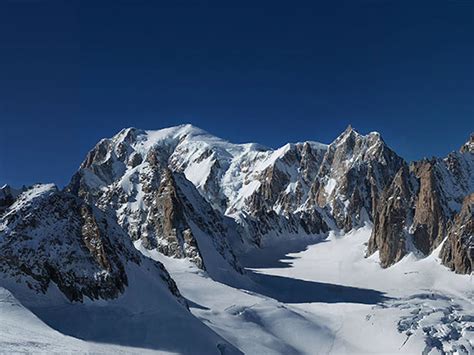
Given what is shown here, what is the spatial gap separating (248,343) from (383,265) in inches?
3078

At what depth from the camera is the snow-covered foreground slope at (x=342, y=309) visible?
57.8 m

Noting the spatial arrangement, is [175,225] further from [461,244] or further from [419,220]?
[419,220]

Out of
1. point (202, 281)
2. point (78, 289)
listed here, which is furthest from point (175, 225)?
point (78, 289)

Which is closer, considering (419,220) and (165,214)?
(165,214)

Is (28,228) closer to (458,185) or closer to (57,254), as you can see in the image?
(57,254)

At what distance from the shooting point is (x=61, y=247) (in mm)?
49750

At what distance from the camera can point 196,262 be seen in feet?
299

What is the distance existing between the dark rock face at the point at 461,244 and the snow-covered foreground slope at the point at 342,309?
2.48 m

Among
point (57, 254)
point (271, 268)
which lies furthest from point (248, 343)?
point (271, 268)

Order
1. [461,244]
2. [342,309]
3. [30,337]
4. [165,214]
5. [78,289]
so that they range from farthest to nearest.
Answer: [461,244] → [165,214] → [342,309] → [78,289] → [30,337]

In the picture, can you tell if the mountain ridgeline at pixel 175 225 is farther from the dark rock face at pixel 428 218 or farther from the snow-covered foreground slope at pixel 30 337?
the snow-covered foreground slope at pixel 30 337

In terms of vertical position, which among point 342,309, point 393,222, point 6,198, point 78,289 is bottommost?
point 78,289

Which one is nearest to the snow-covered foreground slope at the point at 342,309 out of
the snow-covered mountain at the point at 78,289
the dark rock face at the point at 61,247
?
the snow-covered mountain at the point at 78,289

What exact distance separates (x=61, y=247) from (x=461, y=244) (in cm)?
8495
